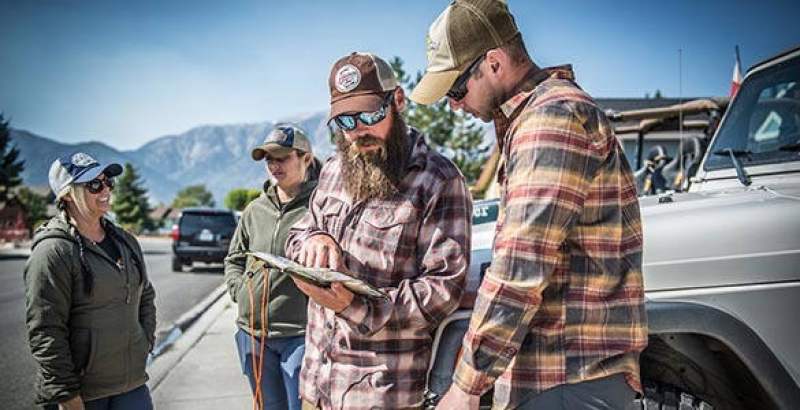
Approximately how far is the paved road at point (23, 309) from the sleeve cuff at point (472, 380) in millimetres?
5183

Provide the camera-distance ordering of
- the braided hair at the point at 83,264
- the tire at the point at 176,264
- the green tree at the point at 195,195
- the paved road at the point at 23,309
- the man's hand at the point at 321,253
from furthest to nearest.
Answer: the green tree at the point at 195,195
the tire at the point at 176,264
the paved road at the point at 23,309
the braided hair at the point at 83,264
the man's hand at the point at 321,253

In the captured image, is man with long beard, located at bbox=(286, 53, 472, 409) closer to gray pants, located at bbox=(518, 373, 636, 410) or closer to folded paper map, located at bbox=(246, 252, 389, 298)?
folded paper map, located at bbox=(246, 252, 389, 298)

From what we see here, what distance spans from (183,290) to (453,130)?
20.0 metres

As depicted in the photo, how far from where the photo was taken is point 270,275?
321 cm

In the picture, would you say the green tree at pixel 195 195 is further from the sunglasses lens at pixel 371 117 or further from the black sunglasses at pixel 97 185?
the sunglasses lens at pixel 371 117

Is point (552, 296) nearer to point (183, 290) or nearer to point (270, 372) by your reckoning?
point (270, 372)

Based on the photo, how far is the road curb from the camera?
6320mm

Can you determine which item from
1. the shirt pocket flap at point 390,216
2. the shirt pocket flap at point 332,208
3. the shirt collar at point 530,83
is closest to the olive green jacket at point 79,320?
the shirt pocket flap at point 332,208

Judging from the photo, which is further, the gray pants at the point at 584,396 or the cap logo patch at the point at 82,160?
the cap logo patch at the point at 82,160

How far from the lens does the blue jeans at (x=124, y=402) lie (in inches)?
107

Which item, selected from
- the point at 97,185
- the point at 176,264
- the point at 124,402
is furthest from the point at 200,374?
the point at 176,264

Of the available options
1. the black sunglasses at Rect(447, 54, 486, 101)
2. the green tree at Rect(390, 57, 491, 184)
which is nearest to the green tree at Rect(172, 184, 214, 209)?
the green tree at Rect(390, 57, 491, 184)

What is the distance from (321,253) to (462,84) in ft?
2.43

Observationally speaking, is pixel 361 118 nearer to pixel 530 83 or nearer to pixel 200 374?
pixel 530 83
